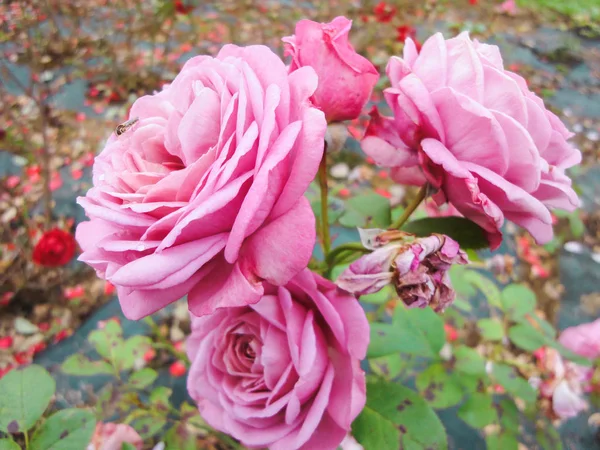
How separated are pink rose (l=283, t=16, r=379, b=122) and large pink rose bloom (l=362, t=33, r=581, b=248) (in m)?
0.03

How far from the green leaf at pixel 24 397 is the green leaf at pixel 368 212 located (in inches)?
18.9

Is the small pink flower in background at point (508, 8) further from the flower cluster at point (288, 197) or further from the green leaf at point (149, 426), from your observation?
the green leaf at point (149, 426)

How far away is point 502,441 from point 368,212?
591 mm

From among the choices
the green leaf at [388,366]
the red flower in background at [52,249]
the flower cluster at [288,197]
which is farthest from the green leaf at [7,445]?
the red flower in background at [52,249]

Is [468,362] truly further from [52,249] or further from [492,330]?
[52,249]

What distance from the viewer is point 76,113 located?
2.51 metres

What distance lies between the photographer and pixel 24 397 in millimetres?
562

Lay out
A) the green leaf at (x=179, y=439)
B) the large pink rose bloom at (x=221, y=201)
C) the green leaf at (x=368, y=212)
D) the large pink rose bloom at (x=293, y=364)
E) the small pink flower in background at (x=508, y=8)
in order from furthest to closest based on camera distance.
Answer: the small pink flower in background at (x=508, y=8) < the green leaf at (x=179, y=439) < the green leaf at (x=368, y=212) < the large pink rose bloom at (x=293, y=364) < the large pink rose bloom at (x=221, y=201)

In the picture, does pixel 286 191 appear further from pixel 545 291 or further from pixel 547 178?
pixel 545 291

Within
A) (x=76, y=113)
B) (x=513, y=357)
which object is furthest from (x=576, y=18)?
(x=76, y=113)

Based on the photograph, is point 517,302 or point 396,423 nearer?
point 396,423

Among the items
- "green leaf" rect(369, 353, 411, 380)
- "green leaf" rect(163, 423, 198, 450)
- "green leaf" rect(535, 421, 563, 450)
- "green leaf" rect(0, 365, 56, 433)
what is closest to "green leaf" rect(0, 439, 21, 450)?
"green leaf" rect(0, 365, 56, 433)

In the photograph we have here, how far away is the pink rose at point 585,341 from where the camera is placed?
0.86 m

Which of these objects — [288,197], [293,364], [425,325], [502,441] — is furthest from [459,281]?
[288,197]
